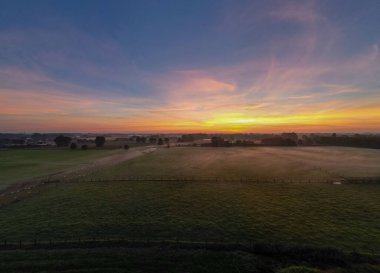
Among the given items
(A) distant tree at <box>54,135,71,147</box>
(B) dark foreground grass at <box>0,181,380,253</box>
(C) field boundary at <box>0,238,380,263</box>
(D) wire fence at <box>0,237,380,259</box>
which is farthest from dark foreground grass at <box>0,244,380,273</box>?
(A) distant tree at <box>54,135,71,147</box>

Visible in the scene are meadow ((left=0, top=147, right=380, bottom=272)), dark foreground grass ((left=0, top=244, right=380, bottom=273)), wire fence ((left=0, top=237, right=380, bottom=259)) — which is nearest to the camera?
dark foreground grass ((left=0, top=244, right=380, bottom=273))

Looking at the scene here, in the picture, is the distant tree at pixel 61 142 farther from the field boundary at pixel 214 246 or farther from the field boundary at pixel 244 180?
the field boundary at pixel 214 246

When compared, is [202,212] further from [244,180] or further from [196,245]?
[244,180]


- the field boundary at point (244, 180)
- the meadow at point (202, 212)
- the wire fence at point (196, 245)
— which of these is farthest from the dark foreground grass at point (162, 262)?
the field boundary at point (244, 180)

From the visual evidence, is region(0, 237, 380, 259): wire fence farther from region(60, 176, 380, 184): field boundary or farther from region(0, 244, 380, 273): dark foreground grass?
region(60, 176, 380, 184): field boundary

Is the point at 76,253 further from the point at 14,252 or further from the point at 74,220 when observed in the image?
the point at 74,220

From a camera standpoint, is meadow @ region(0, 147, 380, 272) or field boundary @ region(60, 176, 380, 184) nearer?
meadow @ region(0, 147, 380, 272)

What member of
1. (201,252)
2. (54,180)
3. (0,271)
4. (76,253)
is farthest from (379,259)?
(54,180)

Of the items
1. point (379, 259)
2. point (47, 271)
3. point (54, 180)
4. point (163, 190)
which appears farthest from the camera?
point (54, 180)
